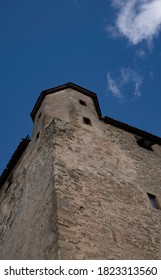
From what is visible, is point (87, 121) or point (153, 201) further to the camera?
point (87, 121)

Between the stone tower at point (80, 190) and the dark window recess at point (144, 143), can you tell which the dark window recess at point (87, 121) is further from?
the dark window recess at point (144, 143)

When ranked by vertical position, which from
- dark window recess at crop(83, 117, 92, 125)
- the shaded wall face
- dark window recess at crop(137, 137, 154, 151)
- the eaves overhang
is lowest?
the shaded wall face

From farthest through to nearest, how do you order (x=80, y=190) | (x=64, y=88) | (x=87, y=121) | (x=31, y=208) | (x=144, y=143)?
(x=64, y=88), (x=144, y=143), (x=87, y=121), (x=31, y=208), (x=80, y=190)

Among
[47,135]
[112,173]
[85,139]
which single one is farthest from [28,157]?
[112,173]

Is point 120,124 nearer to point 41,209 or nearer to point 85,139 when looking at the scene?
point 85,139

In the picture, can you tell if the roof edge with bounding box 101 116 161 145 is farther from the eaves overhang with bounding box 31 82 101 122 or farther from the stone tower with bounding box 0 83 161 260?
the eaves overhang with bounding box 31 82 101 122

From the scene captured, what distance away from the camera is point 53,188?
26.4 feet

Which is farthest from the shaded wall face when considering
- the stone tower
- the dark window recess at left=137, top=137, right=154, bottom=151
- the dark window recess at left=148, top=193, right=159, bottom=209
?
the dark window recess at left=137, top=137, right=154, bottom=151

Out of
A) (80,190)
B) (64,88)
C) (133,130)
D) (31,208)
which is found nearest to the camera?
(80,190)

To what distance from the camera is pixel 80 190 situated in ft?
27.7

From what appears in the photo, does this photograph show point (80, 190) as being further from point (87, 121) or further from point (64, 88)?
point (64, 88)

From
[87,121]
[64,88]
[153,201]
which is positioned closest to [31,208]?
[153,201]

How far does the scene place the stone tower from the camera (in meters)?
7.31

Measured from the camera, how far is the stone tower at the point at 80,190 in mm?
7309
